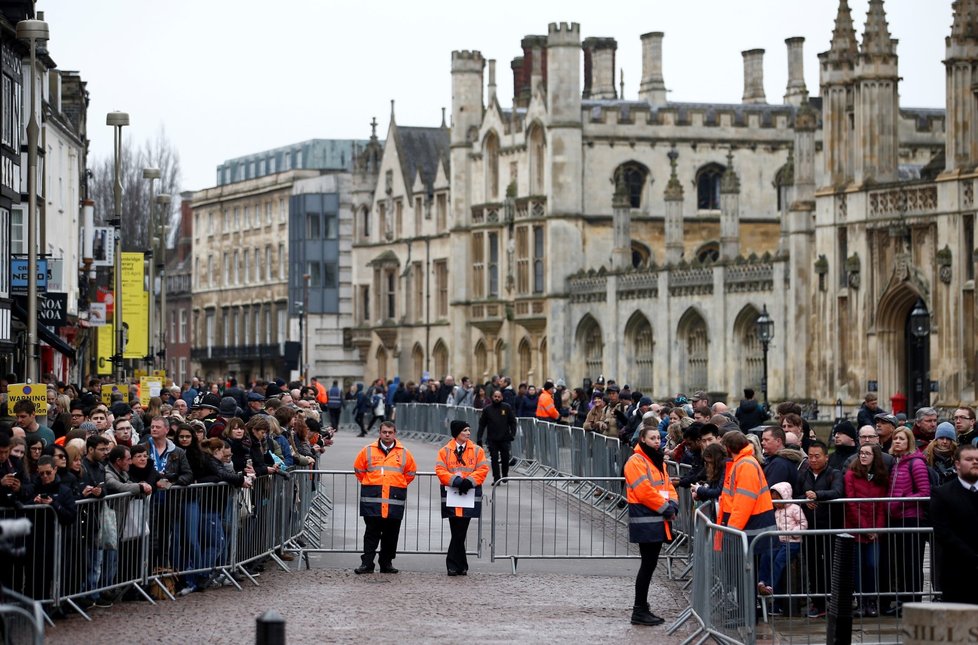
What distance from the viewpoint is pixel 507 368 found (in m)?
69.2

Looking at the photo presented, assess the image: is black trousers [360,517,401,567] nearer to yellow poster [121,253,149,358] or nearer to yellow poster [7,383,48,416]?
yellow poster [7,383,48,416]

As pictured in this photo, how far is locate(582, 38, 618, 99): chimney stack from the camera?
74625 millimetres

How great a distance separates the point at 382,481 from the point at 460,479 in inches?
29.9

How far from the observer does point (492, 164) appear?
233 feet

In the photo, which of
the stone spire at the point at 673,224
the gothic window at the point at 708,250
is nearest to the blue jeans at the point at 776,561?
the stone spire at the point at 673,224

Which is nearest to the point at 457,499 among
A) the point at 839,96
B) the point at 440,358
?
the point at 839,96

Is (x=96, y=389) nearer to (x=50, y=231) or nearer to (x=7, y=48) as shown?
(x=7, y=48)

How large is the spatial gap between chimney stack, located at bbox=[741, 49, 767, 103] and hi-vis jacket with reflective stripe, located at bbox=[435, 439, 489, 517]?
5601 cm

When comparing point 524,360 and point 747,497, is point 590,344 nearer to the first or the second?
point 524,360

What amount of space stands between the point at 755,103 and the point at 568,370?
14096 millimetres

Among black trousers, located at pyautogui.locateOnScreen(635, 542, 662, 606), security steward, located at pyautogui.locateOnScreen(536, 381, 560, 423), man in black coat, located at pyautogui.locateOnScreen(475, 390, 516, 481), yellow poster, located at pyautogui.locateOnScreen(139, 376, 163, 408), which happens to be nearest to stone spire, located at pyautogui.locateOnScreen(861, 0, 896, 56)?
security steward, located at pyautogui.locateOnScreen(536, 381, 560, 423)

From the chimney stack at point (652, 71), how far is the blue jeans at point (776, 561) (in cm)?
5747

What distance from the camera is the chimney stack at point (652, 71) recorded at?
2854 inches

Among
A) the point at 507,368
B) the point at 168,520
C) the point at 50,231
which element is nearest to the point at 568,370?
the point at 507,368
